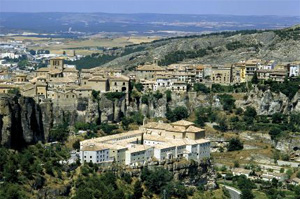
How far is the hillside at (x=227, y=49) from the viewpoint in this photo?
286 feet

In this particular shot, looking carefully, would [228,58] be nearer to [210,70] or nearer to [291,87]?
[210,70]

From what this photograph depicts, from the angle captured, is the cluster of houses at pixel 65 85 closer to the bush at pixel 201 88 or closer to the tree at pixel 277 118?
the bush at pixel 201 88

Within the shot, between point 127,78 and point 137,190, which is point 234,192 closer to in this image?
point 137,190

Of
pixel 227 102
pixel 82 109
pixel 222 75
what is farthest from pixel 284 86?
pixel 82 109

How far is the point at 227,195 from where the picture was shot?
148 ft

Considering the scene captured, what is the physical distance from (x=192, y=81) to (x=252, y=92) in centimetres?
697

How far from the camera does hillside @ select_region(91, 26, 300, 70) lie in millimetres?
87125

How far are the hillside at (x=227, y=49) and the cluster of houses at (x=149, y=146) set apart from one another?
33579mm

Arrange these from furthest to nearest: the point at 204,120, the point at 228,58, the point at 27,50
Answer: the point at 27,50, the point at 228,58, the point at 204,120

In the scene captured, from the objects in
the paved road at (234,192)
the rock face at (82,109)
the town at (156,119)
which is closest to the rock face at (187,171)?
the town at (156,119)

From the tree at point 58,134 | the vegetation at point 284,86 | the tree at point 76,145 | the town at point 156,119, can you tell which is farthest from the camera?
the vegetation at point 284,86

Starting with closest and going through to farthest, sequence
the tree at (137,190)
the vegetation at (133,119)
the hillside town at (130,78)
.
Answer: the tree at (137,190)
the vegetation at (133,119)
the hillside town at (130,78)

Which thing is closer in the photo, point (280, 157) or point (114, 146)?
point (114, 146)

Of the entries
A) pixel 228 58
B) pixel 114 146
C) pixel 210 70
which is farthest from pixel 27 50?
pixel 114 146
